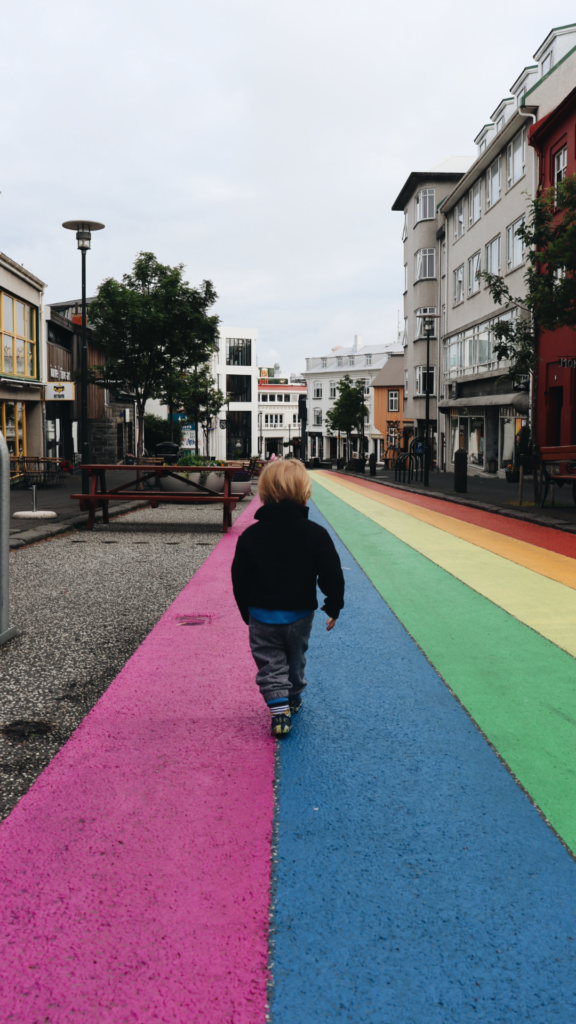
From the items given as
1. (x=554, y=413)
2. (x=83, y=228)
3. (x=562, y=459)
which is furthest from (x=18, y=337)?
(x=562, y=459)

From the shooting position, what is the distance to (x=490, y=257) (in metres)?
34.2

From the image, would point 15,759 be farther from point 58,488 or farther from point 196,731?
point 58,488

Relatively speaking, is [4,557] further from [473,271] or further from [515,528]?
[473,271]

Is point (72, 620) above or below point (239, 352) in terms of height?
below

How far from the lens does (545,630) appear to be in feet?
18.8

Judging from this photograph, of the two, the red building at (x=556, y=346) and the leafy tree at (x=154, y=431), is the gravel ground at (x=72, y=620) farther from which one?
the leafy tree at (x=154, y=431)

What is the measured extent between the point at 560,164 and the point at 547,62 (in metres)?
5.76

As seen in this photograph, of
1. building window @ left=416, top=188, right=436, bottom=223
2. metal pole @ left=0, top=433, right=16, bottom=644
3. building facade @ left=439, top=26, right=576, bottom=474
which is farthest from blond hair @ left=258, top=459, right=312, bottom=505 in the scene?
building window @ left=416, top=188, right=436, bottom=223

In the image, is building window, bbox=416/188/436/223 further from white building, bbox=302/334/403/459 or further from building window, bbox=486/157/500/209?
white building, bbox=302/334/403/459

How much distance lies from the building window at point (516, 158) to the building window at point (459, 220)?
799 centimetres

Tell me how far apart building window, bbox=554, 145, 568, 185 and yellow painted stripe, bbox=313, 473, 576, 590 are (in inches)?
616

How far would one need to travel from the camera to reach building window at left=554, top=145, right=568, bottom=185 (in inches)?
1003

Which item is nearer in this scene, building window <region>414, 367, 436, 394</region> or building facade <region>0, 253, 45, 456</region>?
building facade <region>0, 253, 45, 456</region>

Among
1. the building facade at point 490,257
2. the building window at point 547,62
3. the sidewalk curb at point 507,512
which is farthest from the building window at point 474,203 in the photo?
the sidewalk curb at point 507,512
